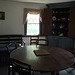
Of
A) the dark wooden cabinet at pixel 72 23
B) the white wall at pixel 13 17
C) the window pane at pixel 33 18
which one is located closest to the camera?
the dark wooden cabinet at pixel 72 23

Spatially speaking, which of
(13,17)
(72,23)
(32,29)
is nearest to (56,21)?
(72,23)

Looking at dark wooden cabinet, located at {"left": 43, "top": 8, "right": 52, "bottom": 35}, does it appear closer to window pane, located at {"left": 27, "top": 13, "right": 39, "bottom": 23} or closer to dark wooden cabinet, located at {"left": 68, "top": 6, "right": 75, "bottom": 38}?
window pane, located at {"left": 27, "top": 13, "right": 39, "bottom": 23}

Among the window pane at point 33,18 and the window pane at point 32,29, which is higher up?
the window pane at point 33,18

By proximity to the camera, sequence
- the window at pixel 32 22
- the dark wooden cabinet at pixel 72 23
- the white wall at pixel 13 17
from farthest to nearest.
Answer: the window at pixel 32 22
the white wall at pixel 13 17
the dark wooden cabinet at pixel 72 23

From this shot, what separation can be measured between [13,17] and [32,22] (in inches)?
35.4

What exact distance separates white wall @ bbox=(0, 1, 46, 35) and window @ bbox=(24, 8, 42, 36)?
191mm

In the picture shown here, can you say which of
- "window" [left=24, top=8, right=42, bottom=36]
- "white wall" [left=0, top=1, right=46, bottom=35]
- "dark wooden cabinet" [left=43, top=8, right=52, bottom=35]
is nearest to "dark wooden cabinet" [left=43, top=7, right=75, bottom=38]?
"dark wooden cabinet" [left=43, top=8, right=52, bottom=35]

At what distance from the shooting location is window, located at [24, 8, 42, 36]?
5027 millimetres

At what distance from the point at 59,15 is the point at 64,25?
0.55 metres

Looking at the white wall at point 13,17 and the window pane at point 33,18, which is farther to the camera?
the window pane at point 33,18

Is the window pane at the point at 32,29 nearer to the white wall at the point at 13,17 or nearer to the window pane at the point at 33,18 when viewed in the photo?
the window pane at the point at 33,18

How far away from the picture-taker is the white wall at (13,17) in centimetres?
477

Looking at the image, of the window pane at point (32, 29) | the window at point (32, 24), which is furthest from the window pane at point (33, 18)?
the window pane at point (32, 29)

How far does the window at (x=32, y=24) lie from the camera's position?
5172 mm
